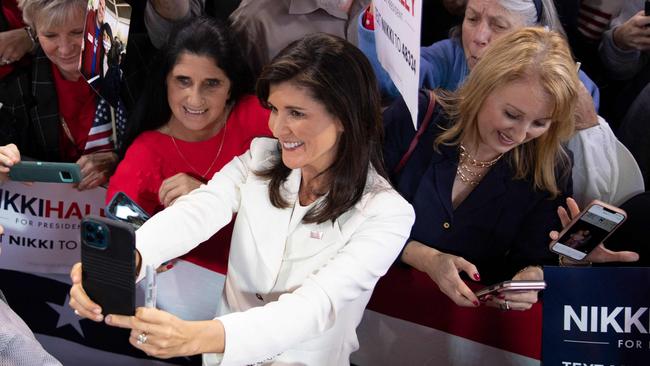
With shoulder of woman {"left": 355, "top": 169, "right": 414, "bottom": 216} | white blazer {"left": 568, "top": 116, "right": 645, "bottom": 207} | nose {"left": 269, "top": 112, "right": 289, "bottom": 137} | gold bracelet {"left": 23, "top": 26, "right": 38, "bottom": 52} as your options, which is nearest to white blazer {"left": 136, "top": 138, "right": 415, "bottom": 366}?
shoulder of woman {"left": 355, "top": 169, "right": 414, "bottom": 216}

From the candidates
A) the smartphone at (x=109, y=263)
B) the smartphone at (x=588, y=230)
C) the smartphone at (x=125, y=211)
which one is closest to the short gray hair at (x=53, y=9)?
the smartphone at (x=125, y=211)

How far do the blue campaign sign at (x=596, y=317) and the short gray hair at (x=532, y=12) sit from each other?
85 cm

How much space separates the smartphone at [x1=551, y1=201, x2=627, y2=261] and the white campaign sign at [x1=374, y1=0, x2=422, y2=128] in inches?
21.4

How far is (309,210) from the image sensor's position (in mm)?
2811

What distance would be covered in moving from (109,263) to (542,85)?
1.38m

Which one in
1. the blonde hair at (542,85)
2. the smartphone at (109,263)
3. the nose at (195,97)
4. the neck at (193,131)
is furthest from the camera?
the neck at (193,131)

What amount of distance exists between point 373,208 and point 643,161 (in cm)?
117

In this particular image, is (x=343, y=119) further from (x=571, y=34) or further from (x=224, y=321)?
(x=571, y=34)

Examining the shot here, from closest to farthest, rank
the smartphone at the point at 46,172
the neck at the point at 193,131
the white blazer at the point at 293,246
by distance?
1. the white blazer at the point at 293,246
2. the smartphone at the point at 46,172
3. the neck at the point at 193,131

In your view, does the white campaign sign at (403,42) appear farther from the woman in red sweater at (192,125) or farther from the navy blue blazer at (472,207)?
the woman in red sweater at (192,125)

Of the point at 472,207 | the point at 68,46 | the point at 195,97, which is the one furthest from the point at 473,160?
the point at 68,46

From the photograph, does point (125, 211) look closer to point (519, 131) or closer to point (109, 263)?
point (109, 263)

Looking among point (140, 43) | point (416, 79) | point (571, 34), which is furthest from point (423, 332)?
point (140, 43)

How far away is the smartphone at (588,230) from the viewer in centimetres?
287
